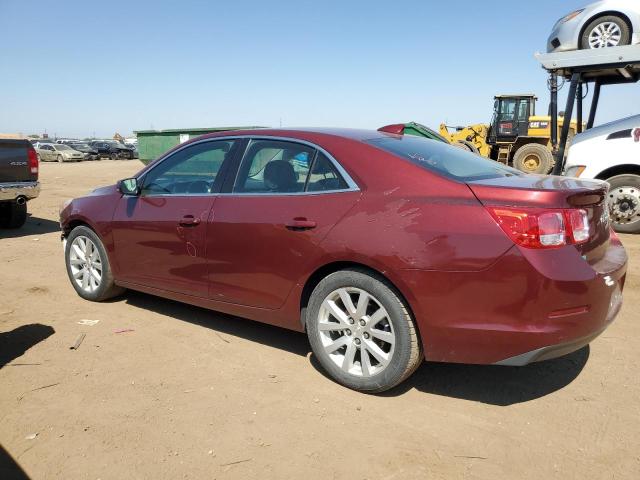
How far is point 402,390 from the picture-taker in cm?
323

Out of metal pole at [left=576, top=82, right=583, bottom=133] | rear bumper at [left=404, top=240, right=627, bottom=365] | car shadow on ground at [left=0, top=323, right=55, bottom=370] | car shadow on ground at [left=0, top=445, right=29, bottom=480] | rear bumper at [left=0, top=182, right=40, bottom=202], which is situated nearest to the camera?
car shadow on ground at [left=0, top=445, right=29, bottom=480]

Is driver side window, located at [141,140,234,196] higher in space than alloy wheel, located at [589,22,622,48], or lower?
lower

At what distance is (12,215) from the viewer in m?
8.95

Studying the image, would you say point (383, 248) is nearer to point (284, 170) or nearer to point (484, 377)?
point (284, 170)

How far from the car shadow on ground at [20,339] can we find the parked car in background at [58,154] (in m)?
37.3

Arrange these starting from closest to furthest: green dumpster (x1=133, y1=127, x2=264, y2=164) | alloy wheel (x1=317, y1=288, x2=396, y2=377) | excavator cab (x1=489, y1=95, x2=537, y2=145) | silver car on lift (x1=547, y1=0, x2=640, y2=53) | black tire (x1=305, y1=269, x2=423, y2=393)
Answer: black tire (x1=305, y1=269, x2=423, y2=393) → alloy wheel (x1=317, y1=288, x2=396, y2=377) → silver car on lift (x1=547, y1=0, x2=640, y2=53) → green dumpster (x1=133, y1=127, x2=264, y2=164) → excavator cab (x1=489, y1=95, x2=537, y2=145)

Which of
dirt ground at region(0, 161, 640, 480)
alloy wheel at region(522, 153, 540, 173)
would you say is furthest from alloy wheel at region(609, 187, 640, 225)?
alloy wheel at region(522, 153, 540, 173)

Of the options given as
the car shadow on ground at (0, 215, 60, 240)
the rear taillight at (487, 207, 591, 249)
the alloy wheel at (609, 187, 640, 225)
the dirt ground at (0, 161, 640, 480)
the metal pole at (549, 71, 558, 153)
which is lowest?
the dirt ground at (0, 161, 640, 480)

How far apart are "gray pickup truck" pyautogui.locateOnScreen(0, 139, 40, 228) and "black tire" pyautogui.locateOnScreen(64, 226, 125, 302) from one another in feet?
13.7

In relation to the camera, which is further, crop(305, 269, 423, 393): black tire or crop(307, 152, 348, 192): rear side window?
crop(307, 152, 348, 192): rear side window

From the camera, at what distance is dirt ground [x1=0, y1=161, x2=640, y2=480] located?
8.19ft

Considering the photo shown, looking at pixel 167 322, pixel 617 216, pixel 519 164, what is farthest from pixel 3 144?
pixel 519 164

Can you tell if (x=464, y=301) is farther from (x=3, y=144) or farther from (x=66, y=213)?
(x=3, y=144)

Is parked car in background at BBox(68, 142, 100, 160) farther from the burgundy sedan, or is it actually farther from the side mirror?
the burgundy sedan
